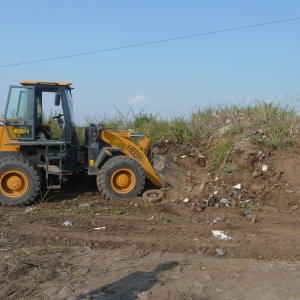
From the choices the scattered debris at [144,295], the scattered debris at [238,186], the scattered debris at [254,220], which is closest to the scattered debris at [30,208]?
the scattered debris at [238,186]

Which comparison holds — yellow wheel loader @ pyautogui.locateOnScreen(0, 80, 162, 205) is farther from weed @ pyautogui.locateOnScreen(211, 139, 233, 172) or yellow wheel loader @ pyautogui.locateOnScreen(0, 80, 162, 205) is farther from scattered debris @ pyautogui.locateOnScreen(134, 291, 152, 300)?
scattered debris @ pyautogui.locateOnScreen(134, 291, 152, 300)

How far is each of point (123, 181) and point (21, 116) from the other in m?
2.59

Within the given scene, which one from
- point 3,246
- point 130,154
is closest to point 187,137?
point 130,154

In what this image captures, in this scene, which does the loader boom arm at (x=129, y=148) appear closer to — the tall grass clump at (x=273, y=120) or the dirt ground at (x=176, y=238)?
the dirt ground at (x=176, y=238)

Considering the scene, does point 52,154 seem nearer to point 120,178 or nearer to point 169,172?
point 120,178

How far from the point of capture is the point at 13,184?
9750 mm

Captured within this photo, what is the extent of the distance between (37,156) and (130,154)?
204cm

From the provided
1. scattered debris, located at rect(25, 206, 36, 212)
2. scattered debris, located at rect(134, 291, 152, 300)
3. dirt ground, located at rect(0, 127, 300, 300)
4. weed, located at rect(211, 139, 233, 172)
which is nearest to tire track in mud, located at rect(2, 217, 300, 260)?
dirt ground, located at rect(0, 127, 300, 300)

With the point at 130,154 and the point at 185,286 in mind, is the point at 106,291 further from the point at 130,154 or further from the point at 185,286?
the point at 130,154

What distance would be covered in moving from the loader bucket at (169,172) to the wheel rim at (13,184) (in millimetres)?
2983

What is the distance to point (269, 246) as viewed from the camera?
6785mm

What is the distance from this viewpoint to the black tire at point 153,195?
9.74 m

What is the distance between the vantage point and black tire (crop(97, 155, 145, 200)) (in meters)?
A: 10.1

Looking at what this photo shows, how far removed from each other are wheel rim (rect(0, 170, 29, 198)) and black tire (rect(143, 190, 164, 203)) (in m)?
2.50
